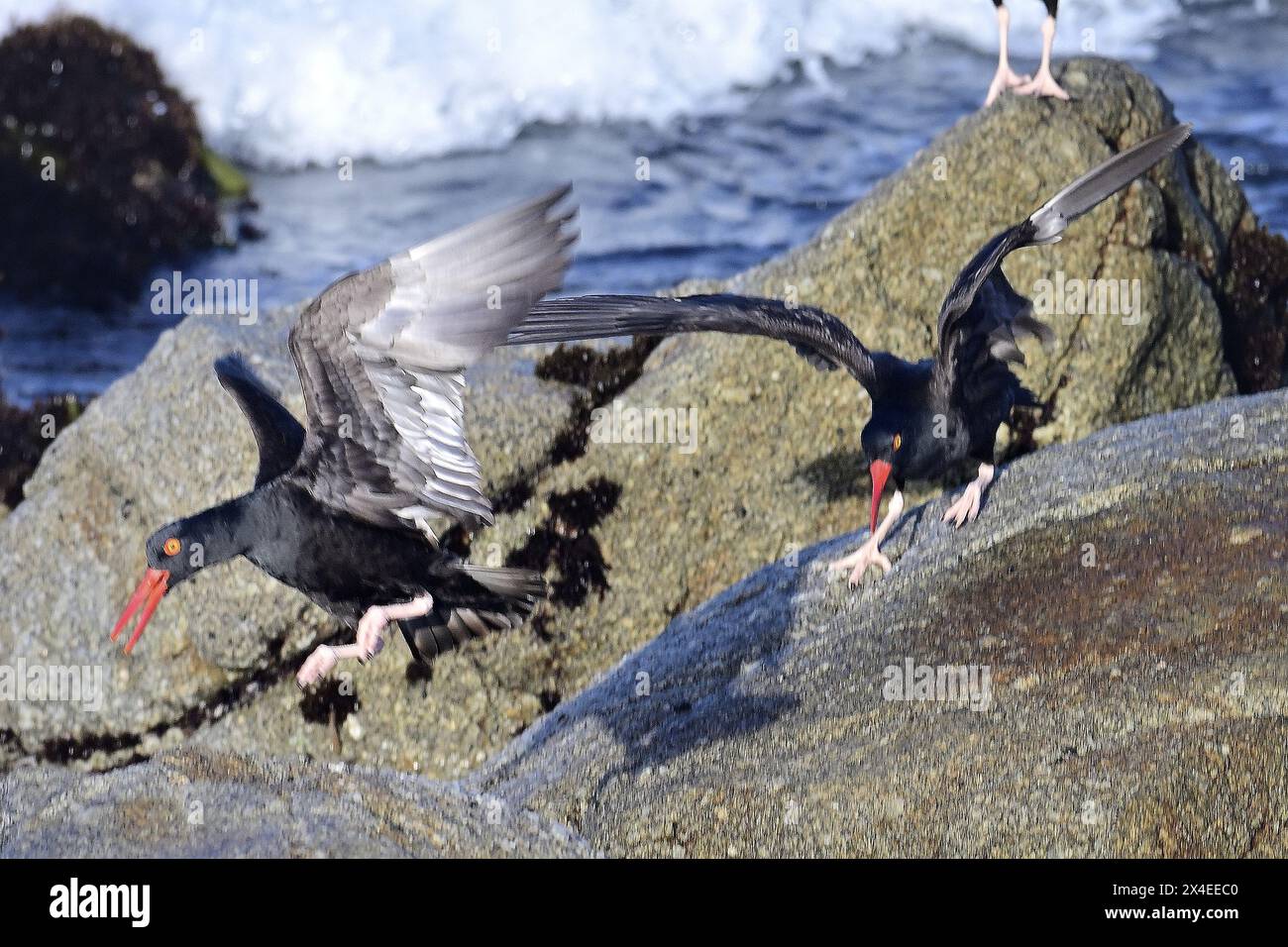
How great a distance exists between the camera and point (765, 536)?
8.16 m

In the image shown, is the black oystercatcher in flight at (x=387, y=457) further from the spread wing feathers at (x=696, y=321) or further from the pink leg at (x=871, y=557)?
the pink leg at (x=871, y=557)

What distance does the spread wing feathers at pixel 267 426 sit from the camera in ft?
20.3

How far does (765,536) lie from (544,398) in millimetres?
1448

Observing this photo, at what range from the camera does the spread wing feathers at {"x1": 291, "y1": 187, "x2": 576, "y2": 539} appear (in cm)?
478

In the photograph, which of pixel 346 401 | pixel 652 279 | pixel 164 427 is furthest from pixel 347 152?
pixel 346 401

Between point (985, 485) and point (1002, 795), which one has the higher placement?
point (985, 485)

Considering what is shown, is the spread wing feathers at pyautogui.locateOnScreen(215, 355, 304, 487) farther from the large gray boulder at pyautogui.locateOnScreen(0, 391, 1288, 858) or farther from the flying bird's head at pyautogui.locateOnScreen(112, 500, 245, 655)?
the large gray boulder at pyautogui.locateOnScreen(0, 391, 1288, 858)

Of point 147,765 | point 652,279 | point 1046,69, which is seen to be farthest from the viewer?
point 652,279

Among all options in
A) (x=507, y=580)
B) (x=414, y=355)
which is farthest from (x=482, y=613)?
(x=414, y=355)

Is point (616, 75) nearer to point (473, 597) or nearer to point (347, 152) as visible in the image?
point (347, 152)

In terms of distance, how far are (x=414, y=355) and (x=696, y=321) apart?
1817 mm

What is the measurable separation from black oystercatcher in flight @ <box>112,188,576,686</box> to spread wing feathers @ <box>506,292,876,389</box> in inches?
39.7

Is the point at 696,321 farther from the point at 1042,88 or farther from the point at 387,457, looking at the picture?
the point at 1042,88

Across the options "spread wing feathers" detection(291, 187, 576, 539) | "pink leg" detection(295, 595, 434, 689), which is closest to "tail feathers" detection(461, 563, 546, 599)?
"pink leg" detection(295, 595, 434, 689)
